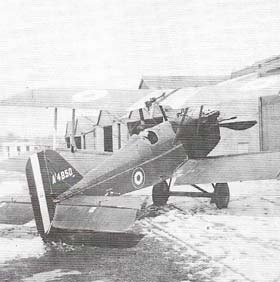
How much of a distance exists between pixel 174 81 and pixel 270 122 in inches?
281

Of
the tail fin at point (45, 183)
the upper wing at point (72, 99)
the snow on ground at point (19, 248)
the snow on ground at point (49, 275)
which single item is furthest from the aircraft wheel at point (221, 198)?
the snow on ground at point (49, 275)

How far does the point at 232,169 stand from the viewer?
3.96 m

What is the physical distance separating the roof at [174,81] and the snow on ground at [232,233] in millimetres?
7047

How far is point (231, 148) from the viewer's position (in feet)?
26.5

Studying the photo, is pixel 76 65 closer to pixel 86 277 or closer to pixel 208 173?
pixel 208 173

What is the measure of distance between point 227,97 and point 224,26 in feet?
2.32

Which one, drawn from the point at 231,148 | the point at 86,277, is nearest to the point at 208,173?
the point at 86,277

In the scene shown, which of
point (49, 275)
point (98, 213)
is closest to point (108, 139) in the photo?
point (98, 213)

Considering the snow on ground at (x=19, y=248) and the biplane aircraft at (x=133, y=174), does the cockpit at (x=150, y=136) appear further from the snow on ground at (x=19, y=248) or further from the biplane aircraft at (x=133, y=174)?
the snow on ground at (x=19, y=248)

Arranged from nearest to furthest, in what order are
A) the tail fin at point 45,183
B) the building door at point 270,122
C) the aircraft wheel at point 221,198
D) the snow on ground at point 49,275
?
1. the snow on ground at point 49,275
2. the tail fin at point 45,183
3. the aircraft wheel at point 221,198
4. the building door at point 270,122

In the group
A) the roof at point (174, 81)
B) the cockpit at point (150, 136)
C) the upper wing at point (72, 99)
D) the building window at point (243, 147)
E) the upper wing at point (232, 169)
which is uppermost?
the roof at point (174, 81)

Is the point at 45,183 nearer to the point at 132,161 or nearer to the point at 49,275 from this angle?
the point at 49,275

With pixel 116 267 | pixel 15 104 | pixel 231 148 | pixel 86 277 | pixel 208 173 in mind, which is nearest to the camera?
pixel 86 277

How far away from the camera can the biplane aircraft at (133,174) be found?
8.63 feet
